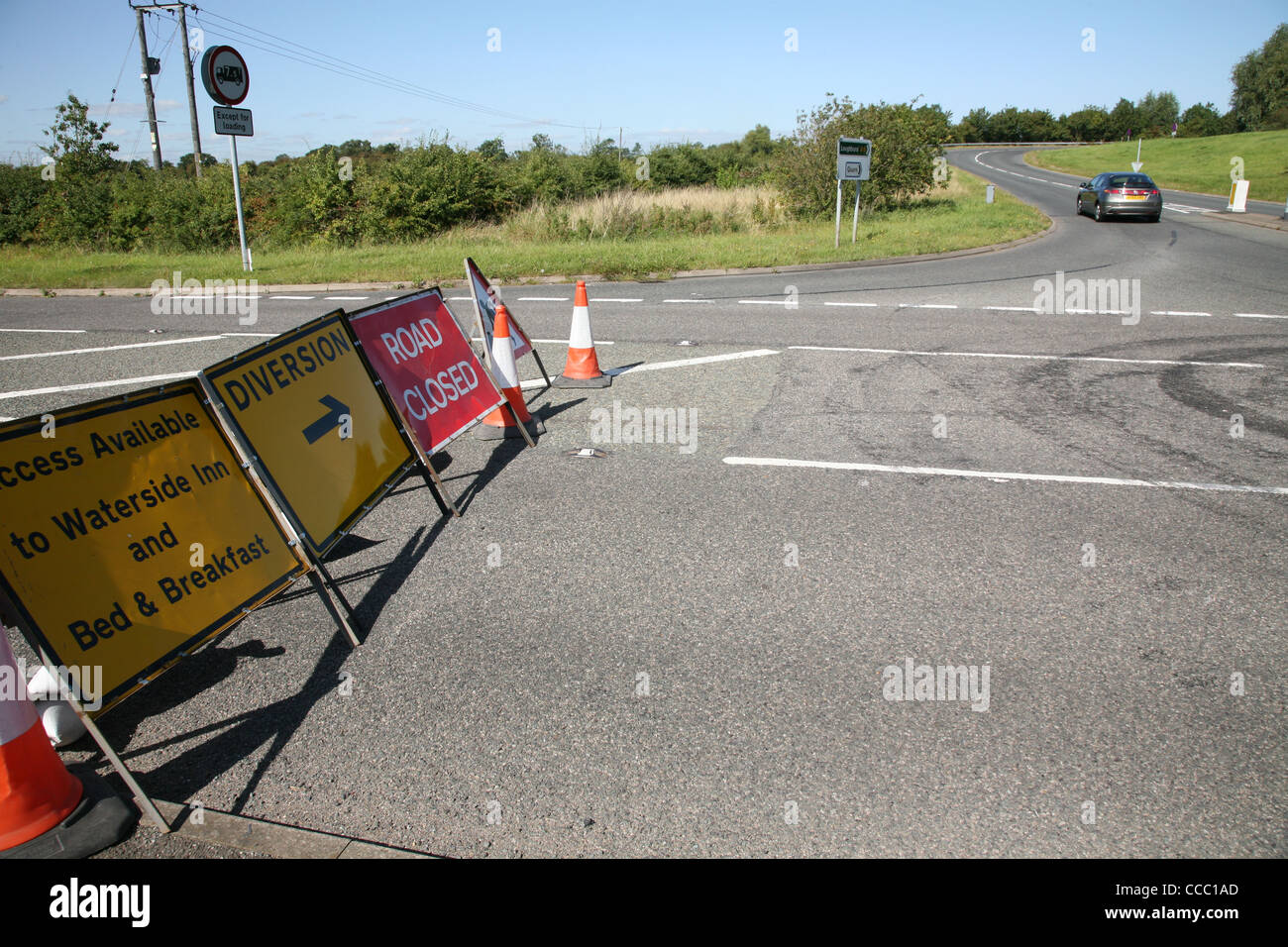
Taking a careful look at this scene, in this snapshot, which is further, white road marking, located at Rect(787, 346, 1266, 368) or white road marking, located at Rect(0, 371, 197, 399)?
white road marking, located at Rect(787, 346, 1266, 368)

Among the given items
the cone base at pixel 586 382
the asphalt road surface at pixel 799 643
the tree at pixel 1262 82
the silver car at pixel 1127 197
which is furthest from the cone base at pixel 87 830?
the tree at pixel 1262 82

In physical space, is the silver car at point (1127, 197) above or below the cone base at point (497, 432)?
above

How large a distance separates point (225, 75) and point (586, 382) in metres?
11.9

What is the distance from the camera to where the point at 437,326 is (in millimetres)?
6410

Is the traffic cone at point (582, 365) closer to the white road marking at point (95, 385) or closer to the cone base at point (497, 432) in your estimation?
the cone base at point (497, 432)

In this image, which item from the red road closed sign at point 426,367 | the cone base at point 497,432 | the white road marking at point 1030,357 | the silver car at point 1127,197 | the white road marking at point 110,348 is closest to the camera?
the red road closed sign at point 426,367

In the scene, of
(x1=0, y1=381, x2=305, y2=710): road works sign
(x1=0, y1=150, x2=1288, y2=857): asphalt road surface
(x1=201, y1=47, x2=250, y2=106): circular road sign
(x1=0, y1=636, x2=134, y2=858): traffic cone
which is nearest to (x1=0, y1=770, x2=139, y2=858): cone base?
(x1=0, y1=636, x2=134, y2=858): traffic cone

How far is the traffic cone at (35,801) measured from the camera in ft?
9.39

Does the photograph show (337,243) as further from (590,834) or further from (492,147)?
(590,834)

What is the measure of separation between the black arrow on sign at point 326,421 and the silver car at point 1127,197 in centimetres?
2783

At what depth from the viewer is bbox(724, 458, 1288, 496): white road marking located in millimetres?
5773

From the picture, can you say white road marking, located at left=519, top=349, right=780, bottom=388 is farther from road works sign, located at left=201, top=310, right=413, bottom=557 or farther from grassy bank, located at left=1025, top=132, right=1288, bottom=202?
grassy bank, located at left=1025, top=132, right=1288, bottom=202

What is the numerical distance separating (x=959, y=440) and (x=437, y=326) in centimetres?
420
